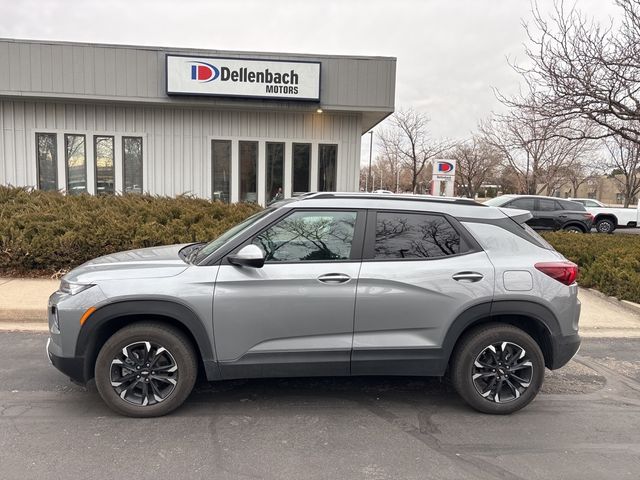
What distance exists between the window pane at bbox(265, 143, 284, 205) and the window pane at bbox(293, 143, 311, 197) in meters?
0.38

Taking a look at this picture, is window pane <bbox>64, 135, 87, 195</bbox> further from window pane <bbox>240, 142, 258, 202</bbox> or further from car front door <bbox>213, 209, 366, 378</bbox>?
car front door <bbox>213, 209, 366, 378</bbox>

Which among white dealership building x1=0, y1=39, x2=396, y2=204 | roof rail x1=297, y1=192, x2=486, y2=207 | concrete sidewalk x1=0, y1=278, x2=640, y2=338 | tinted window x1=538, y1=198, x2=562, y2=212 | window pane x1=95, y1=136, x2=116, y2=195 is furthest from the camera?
tinted window x1=538, y1=198, x2=562, y2=212

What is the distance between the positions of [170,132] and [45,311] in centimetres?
840

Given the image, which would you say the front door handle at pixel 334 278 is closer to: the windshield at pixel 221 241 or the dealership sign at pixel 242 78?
the windshield at pixel 221 241

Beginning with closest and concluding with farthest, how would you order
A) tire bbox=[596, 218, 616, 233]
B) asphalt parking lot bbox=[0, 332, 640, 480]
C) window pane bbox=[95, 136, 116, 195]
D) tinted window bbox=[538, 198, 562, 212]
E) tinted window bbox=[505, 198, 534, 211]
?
asphalt parking lot bbox=[0, 332, 640, 480] < window pane bbox=[95, 136, 116, 195] < tinted window bbox=[505, 198, 534, 211] < tinted window bbox=[538, 198, 562, 212] < tire bbox=[596, 218, 616, 233]

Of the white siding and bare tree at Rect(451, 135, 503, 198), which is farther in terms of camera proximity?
bare tree at Rect(451, 135, 503, 198)

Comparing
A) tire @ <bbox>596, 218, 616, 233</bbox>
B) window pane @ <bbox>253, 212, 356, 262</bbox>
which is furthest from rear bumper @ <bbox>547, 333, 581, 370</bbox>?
tire @ <bbox>596, 218, 616, 233</bbox>

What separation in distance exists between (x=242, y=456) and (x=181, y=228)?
6.19 m

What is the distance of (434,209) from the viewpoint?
13.0 ft

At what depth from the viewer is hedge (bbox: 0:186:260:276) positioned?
803 cm

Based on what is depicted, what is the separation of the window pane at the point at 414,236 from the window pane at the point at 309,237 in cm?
25

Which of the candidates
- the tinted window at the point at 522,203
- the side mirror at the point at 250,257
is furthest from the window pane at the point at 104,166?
the tinted window at the point at 522,203

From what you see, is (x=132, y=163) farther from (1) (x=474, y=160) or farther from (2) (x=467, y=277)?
(1) (x=474, y=160)

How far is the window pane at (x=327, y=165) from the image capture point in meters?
14.2
